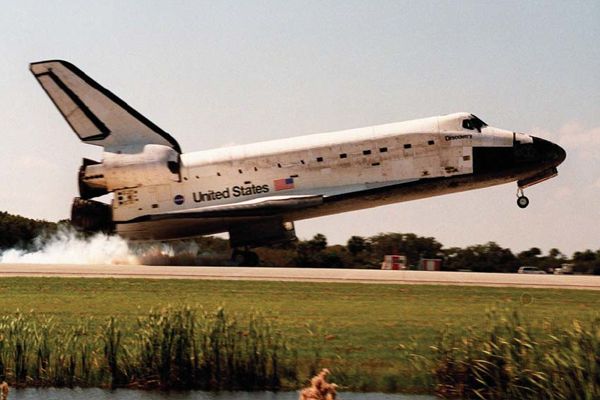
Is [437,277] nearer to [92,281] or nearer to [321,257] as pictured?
[92,281]

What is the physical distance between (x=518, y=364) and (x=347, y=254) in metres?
27.3

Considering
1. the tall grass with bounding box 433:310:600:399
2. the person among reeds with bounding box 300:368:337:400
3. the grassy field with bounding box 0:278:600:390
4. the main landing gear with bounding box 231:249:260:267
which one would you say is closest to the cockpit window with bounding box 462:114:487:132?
the main landing gear with bounding box 231:249:260:267

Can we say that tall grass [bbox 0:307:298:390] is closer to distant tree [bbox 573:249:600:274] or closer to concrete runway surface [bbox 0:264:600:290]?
concrete runway surface [bbox 0:264:600:290]

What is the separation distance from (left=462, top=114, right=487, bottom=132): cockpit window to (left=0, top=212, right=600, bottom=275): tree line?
6162 millimetres

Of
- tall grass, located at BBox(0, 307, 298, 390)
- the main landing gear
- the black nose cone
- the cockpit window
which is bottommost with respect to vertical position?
tall grass, located at BBox(0, 307, 298, 390)

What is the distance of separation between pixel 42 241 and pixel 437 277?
1662cm

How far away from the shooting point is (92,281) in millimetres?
25344

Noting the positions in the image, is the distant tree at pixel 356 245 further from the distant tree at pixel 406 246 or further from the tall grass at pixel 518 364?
the tall grass at pixel 518 364

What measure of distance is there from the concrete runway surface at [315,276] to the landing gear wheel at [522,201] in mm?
6376

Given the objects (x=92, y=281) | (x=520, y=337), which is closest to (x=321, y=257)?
(x=92, y=281)

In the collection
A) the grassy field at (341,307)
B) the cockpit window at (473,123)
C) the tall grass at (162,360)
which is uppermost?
the cockpit window at (473,123)

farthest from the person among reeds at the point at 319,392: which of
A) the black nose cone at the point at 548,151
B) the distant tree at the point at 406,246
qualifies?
the distant tree at the point at 406,246

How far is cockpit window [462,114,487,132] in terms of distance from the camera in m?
32.6

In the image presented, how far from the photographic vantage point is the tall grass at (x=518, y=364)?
504 inches
